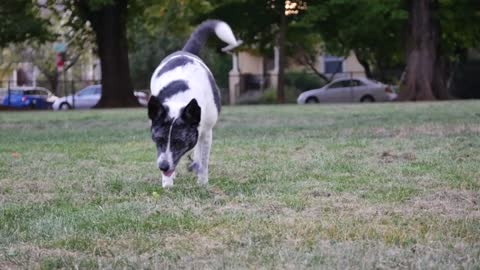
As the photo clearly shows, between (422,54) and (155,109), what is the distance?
27.9 meters

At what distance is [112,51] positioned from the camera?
116 ft

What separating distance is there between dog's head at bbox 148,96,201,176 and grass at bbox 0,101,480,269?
0.33m

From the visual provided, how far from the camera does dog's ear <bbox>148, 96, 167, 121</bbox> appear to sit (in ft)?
21.0

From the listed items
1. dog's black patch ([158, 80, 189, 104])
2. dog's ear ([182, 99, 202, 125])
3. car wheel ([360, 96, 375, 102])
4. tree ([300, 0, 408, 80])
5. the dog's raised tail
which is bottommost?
car wheel ([360, 96, 375, 102])

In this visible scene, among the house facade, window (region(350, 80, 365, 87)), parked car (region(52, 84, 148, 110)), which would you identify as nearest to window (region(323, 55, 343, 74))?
the house facade

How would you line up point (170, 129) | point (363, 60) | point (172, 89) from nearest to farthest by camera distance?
1. point (170, 129)
2. point (172, 89)
3. point (363, 60)

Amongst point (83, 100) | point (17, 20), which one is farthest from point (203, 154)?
point (83, 100)

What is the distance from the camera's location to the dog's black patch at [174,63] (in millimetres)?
7258

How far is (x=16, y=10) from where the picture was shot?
35.5 metres

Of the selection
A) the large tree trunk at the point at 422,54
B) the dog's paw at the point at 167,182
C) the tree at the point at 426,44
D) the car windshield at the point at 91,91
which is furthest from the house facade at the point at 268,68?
the dog's paw at the point at 167,182

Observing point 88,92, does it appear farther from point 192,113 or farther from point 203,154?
point 192,113

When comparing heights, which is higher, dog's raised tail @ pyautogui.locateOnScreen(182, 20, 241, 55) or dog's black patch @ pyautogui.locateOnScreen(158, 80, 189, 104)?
dog's raised tail @ pyautogui.locateOnScreen(182, 20, 241, 55)

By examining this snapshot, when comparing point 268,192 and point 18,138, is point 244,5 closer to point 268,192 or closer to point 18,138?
point 18,138

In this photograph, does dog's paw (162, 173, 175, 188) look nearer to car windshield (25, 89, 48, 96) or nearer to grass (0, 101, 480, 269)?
grass (0, 101, 480, 269)
